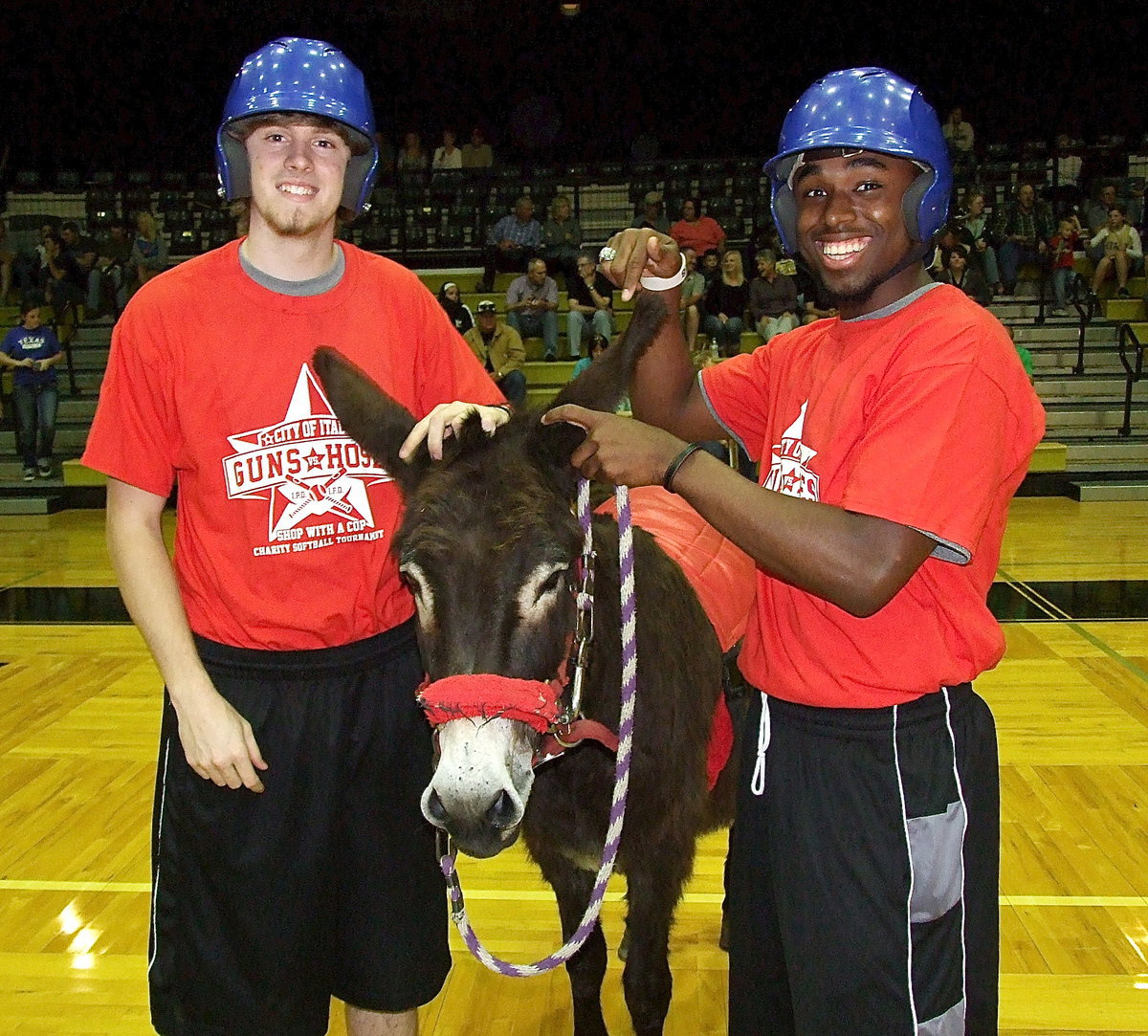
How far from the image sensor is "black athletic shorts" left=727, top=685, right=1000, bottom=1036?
199 cm

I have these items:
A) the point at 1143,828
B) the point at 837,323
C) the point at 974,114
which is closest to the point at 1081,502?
the point at 1143,828

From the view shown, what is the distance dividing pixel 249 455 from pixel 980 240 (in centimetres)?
1590

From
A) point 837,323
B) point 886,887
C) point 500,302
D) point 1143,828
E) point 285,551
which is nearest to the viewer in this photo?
point 886,887

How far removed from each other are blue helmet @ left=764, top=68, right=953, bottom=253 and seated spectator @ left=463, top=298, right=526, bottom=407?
11395 millimetres

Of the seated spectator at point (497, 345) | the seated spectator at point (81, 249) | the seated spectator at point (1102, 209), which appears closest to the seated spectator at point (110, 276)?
the seated spectator at point (81, 249)

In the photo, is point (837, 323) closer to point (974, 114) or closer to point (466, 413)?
point (466, 413)

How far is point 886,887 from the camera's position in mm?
1999

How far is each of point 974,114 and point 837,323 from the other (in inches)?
885

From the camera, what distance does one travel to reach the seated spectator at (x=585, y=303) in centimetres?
1493

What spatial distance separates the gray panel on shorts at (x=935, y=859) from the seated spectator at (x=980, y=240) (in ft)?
50.7

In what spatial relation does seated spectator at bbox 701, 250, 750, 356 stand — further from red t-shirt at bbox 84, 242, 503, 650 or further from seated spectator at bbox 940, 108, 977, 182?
red t-shirt at bbox 84, 242, 503, 650

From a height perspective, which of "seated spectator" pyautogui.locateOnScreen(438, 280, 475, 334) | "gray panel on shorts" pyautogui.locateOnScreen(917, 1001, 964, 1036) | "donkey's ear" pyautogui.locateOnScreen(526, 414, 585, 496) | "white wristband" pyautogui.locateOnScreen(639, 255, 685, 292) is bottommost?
"gray panel on shorts" pyautogui.locateOnScreen(917, 1001, 964, 1036)

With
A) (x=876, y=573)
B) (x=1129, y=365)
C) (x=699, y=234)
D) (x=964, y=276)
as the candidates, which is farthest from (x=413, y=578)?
(x=699, y=234)

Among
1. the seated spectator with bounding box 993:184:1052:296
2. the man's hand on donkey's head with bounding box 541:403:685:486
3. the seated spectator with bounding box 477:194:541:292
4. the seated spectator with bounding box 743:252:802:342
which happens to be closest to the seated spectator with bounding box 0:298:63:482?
the seated spectator with bounding box 477:194:541:292
